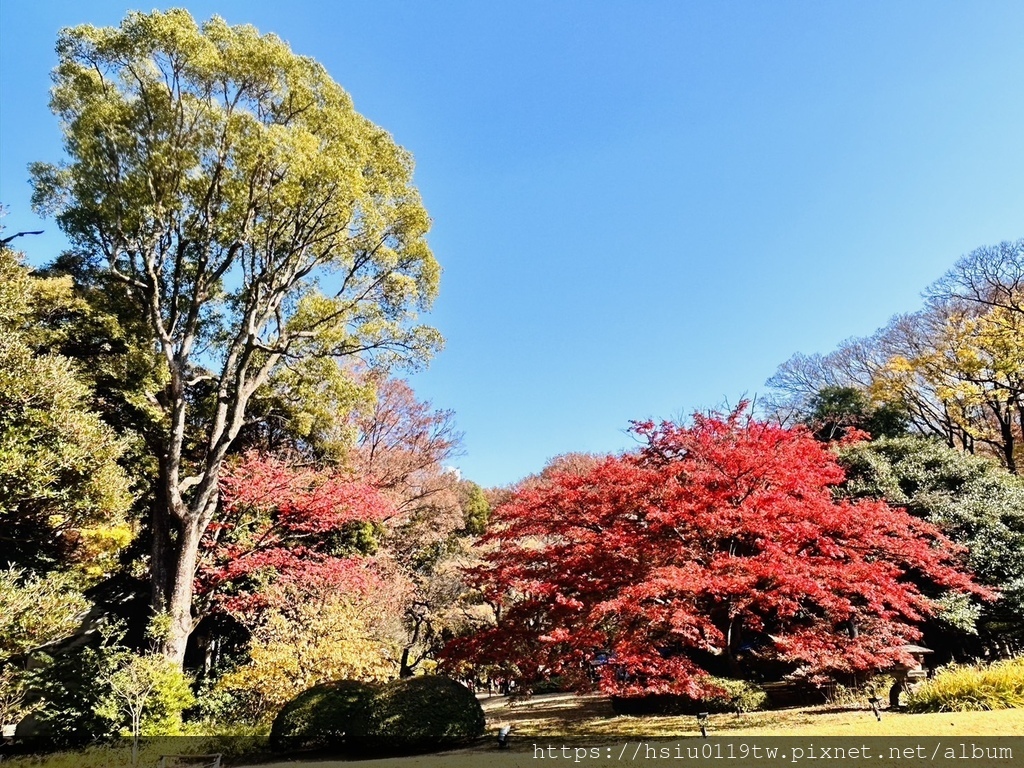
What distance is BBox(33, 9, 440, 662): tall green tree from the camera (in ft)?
29.7

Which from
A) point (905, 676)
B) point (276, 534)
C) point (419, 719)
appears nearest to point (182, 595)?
point (276, 534)

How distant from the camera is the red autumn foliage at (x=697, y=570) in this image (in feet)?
22.7

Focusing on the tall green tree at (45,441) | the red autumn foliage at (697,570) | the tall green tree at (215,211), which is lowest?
the red autumn foliage at (697,570)

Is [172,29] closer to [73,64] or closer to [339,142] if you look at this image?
[73,64]

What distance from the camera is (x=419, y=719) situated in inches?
304

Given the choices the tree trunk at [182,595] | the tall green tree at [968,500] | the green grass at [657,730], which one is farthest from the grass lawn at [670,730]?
the tall green tree at [968,500]

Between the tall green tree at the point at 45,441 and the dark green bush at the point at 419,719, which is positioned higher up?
the tall green tree at the point at 45,441

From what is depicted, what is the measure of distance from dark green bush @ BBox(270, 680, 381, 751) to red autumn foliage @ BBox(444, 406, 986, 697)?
1557 mm

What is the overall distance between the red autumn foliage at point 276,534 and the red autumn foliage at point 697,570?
4.47 meters

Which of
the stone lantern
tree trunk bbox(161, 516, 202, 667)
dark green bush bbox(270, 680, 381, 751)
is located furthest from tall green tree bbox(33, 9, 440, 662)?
the stone lantern

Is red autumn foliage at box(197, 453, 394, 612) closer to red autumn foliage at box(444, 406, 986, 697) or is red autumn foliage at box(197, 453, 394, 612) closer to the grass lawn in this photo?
the grass lawn

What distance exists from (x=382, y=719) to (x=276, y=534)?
5791 millimetres

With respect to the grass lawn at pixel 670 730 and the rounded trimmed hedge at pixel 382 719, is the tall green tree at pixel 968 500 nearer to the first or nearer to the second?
the grass lawn at pixel 670 730

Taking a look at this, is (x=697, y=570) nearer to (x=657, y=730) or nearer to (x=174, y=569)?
(x=657, y=730)
